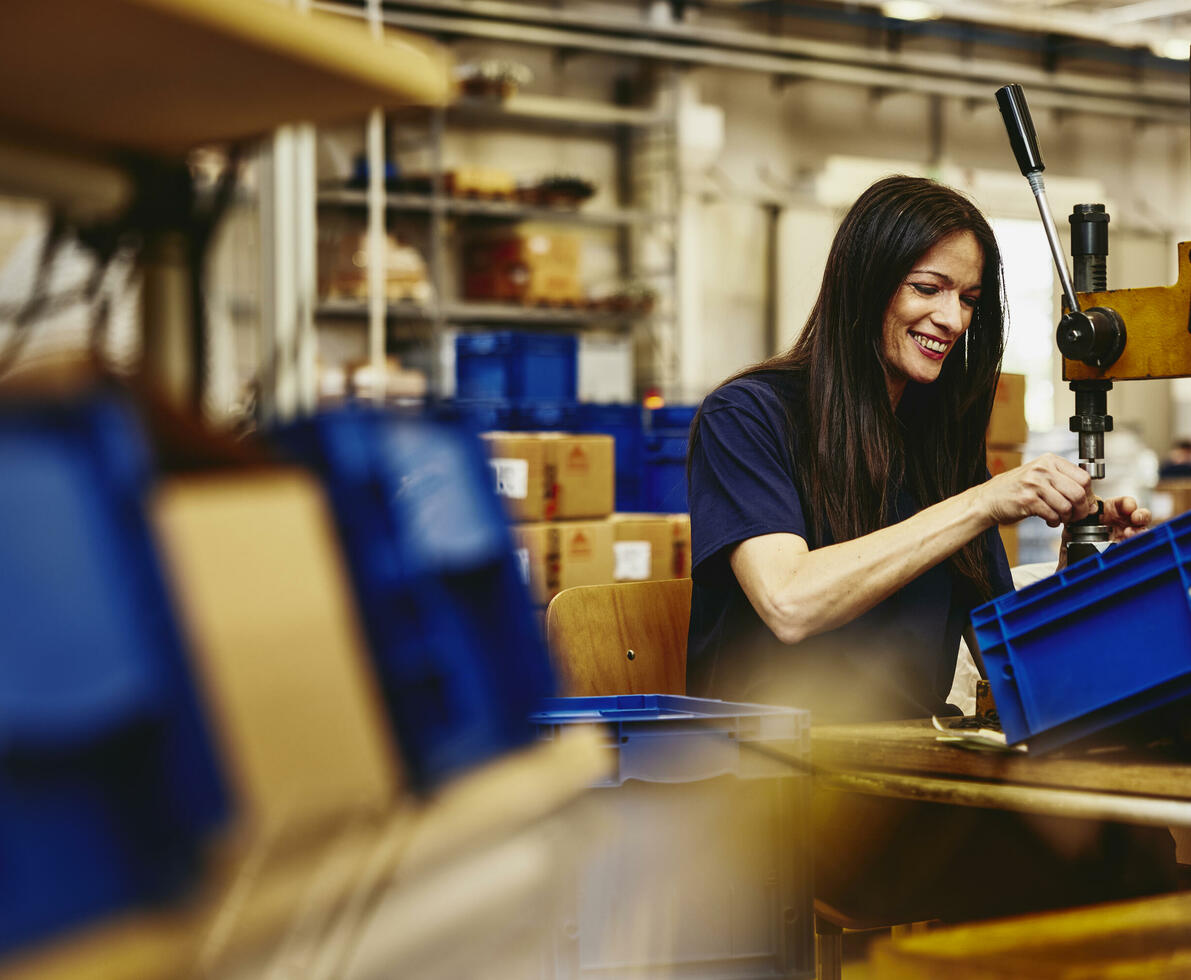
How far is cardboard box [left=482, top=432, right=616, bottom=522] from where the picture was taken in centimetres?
436

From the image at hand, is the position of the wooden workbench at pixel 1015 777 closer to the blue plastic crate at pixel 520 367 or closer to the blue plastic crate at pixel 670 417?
the blue plastic crate at pixel 670 417

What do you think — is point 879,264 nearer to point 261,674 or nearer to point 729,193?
point 261,674

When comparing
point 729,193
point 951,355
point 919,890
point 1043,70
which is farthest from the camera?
point 1043,70

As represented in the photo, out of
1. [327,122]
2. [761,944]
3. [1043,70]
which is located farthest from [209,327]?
[1043,70]

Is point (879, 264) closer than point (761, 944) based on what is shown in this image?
No

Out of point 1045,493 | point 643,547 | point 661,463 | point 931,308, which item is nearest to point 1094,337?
point 1045,493

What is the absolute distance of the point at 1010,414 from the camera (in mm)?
4160

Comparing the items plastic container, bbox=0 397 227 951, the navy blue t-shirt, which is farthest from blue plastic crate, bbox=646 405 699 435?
plastic container, bbox=0 397 227 951

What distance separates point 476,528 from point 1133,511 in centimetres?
125

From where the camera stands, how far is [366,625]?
717 millimetres

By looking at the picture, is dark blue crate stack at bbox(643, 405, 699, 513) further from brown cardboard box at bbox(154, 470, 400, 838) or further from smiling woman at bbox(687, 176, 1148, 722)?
brown cardboard box at bbox(154, 470, 400, 838)

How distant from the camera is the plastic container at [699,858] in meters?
1.23

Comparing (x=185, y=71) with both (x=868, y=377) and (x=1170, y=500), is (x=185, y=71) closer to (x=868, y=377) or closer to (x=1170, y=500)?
(x=868, y=377)

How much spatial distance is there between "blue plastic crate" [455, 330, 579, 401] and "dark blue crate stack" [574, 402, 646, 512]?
0.62m
